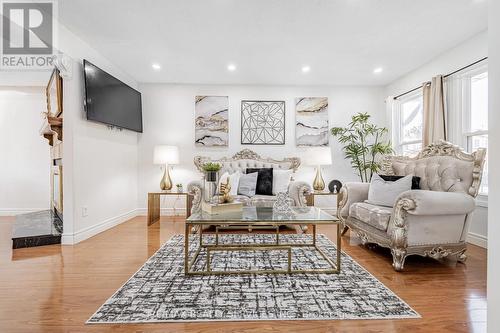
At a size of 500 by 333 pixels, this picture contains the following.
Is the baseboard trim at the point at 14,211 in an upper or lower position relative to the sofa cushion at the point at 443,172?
lower

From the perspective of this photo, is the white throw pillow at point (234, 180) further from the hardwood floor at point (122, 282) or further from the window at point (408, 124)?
the window at point (408, 124)

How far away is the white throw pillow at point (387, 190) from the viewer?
9.44 ft

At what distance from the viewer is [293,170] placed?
4707 millimetres

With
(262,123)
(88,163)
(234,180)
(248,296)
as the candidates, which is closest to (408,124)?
(262,123)

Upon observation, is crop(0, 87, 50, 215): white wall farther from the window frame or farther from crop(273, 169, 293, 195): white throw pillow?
the window frame

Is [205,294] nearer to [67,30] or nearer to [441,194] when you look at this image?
[441,194]

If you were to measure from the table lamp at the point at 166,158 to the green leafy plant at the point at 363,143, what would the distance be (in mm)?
2960

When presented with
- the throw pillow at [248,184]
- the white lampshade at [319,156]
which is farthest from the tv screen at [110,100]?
the white lampshade at [319,156]

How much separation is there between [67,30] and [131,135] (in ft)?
6.47

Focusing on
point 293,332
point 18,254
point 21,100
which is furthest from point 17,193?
point 293,332

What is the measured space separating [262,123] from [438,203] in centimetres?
325

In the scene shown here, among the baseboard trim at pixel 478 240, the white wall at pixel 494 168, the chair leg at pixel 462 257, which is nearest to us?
the white wall at pixel 494 168

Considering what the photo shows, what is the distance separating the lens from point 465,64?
3.30m

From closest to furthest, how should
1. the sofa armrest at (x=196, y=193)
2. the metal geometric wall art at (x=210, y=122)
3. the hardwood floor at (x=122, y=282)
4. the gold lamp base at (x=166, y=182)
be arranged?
the hardwood floor at (x=122, y=282)
the sofa armrest at (x=196, y=193)
the gold lamp base at (x=166, y=182)
the metal geometric wall art at (x=210, y=122)
